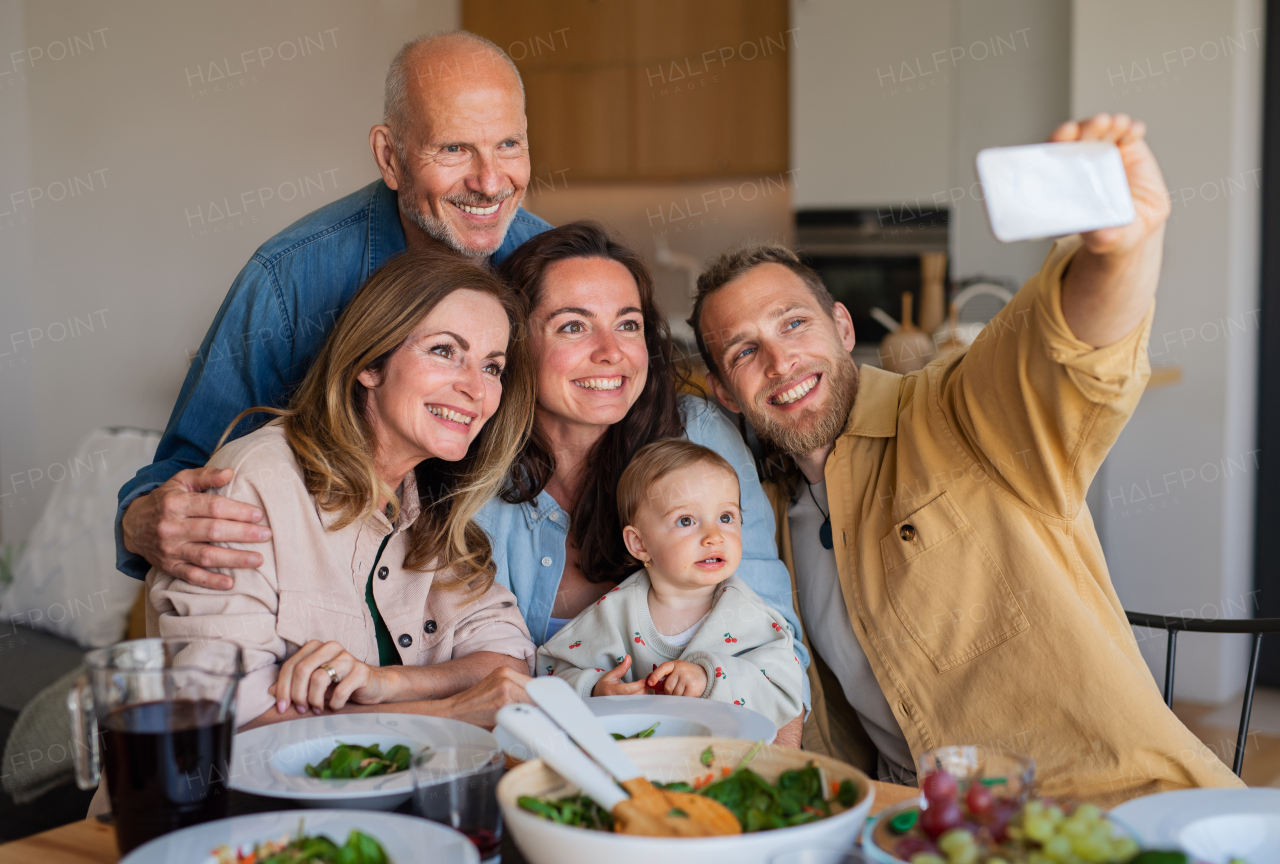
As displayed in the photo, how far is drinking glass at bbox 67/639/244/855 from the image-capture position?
0.85 metres

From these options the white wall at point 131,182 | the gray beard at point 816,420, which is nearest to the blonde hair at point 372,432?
the gray beard at point 816,420

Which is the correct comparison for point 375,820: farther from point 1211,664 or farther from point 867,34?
point 867,34

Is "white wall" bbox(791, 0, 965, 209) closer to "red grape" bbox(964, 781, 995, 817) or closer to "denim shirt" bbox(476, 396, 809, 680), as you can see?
"denim shirt" bbox(476, 396, 809, 680)

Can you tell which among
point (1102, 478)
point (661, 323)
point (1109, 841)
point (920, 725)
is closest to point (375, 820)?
point (1109, 841)

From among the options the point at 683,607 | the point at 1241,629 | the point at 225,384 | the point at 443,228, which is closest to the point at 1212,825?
the point at 1241,629

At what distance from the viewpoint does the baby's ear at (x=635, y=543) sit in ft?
5.62

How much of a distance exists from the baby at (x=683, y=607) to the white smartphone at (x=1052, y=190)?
85 cm

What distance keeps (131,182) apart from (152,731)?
4.39 metres

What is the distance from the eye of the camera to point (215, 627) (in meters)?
1.33

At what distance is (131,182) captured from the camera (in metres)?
4.60

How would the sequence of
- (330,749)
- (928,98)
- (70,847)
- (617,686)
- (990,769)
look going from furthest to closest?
(928,98) < (617,686) < (330,749) < (70,847) < (990,769)

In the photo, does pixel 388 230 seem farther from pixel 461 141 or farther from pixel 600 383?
pixel 600 383

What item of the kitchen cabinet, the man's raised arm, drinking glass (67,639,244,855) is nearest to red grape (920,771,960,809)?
drinking glass (67,639,244,855)

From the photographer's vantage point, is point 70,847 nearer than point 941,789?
No
